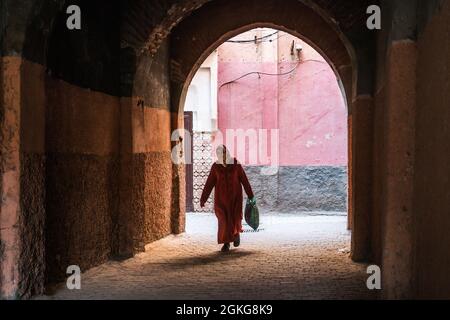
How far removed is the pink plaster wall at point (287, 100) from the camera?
13773mm

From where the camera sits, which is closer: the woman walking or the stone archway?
the stone archway

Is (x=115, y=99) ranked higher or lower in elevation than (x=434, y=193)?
higher

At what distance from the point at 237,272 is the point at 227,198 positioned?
1.82 metres

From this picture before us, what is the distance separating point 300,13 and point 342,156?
5.82 metres

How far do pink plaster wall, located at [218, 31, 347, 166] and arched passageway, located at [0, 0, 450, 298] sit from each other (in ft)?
15.9

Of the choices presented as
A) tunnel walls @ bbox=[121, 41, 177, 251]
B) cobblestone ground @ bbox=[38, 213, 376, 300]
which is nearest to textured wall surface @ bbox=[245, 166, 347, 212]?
cobblestone ground @ bbox=[38, 213, 376, 300]

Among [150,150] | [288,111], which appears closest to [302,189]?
[288,111]

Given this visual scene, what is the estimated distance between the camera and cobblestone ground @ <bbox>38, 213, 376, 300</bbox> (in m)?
4.99

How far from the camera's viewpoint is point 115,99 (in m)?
6.92

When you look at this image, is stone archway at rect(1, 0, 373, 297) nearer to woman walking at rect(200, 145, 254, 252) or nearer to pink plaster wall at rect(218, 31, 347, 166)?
woman walking at rect(200, 145, 254, 252)

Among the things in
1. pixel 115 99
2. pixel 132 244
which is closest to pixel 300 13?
pixel 115 99

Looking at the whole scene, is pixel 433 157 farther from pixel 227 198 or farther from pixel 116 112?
pixel 227 198

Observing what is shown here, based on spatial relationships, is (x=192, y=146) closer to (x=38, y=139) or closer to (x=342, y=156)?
(x=342, y=156)

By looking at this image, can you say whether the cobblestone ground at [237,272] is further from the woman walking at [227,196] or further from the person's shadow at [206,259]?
the woman walking at [227,196]
